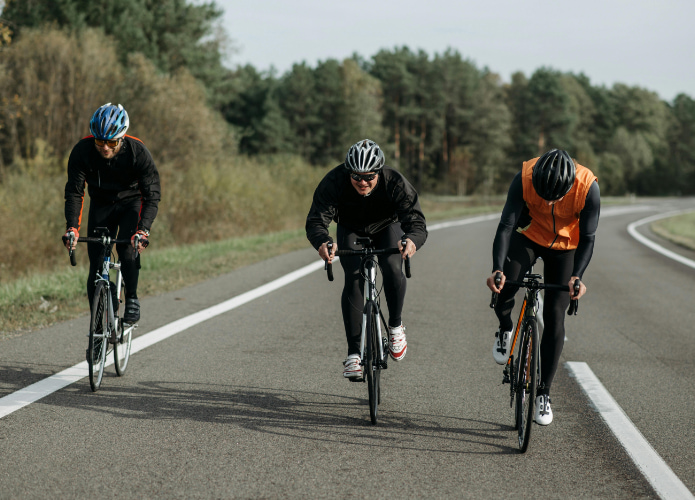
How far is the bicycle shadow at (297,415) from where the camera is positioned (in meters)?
4.36

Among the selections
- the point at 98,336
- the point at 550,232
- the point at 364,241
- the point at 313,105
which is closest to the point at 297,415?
the point at 364,241

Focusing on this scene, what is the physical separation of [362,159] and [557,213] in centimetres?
128

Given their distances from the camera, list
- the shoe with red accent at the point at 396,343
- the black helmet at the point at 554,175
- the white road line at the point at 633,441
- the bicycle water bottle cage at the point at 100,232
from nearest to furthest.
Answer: the white road line at the point at 633,441, the black helmet at the point at 554,175, the shoe with red accent at the point at 396,343, the bicycle water bottle cage at the point at 100,232

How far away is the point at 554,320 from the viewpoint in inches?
181

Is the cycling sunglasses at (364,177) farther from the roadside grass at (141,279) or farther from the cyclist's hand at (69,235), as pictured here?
the roadside grass at (141,279)

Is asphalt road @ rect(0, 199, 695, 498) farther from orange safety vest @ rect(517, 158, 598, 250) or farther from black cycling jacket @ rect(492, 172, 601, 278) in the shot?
orange safety vest @ rect(517, 158, 598, 250)

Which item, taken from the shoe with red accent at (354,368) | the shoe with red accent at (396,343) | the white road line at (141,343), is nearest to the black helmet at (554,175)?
the shoe with red accent at (396,343)

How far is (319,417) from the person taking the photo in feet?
15.6

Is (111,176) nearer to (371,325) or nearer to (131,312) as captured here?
(131,312)

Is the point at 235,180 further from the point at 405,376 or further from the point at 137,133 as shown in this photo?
the point at 405,376

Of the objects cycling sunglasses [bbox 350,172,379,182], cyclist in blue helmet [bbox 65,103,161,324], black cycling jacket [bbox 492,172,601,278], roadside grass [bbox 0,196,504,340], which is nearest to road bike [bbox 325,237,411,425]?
cycling sunglasses [bbox 350,172,379,182]

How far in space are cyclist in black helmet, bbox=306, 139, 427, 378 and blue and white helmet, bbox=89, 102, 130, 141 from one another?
1.61 m

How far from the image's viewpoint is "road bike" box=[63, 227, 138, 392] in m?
5.32

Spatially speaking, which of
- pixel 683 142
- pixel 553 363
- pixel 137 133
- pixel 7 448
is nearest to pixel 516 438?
pixel 553 363
